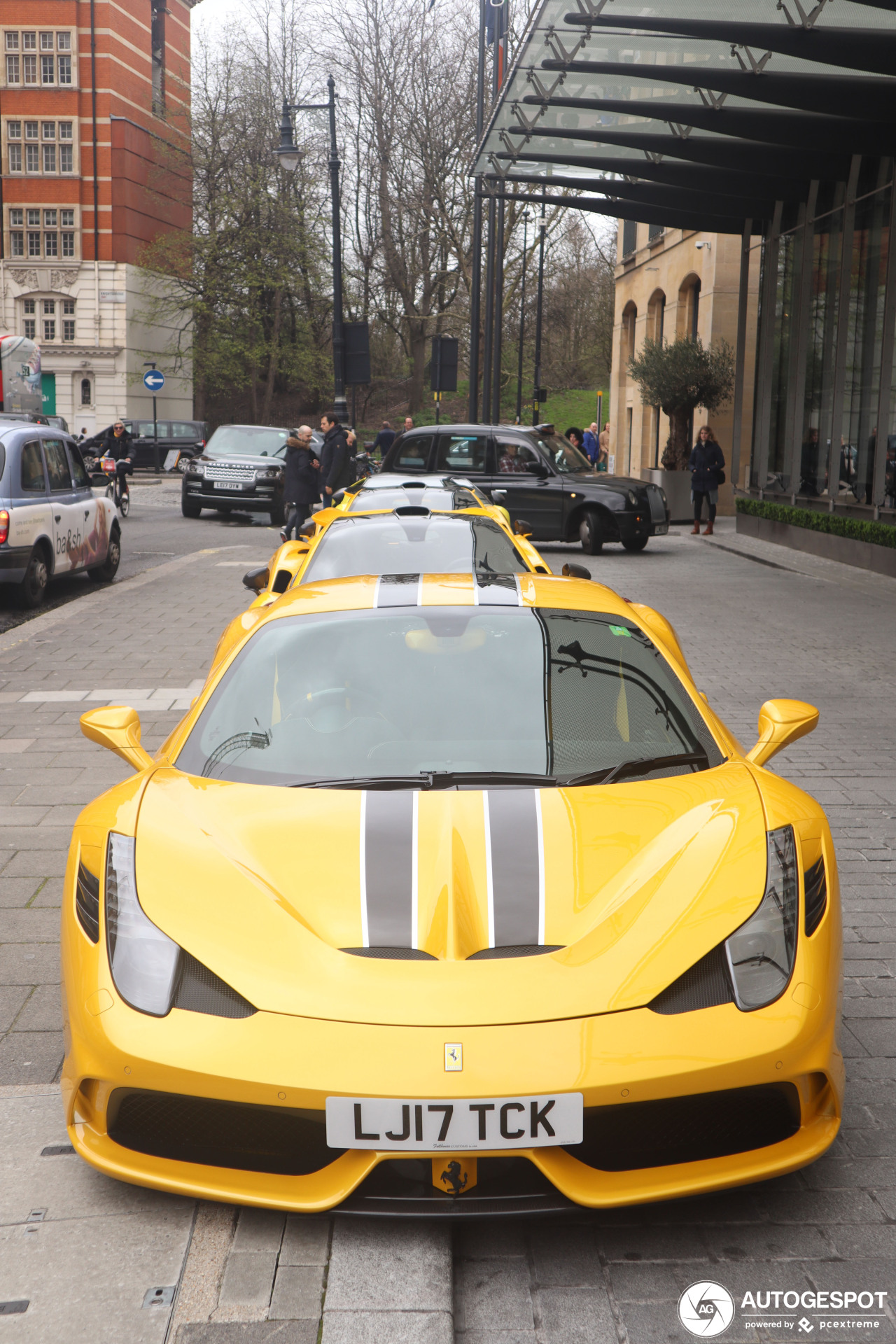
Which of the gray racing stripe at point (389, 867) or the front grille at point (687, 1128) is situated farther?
the gray racing stripe at point (389, 867)

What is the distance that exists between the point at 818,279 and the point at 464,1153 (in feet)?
69.9

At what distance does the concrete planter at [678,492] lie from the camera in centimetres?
2777

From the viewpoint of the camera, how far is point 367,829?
3090 millimetres

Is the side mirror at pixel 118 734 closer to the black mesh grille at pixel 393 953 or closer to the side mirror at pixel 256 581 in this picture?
the black mesh grille at pixel 393 953

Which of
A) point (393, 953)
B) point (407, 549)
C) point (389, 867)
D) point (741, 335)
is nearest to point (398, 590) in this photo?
point (389, 867)

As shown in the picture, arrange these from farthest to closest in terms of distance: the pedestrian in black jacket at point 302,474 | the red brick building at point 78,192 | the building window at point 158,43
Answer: the building window at point 158,43, the red brick building at point 78,192, the pedestrian in black jacket at point 302,474

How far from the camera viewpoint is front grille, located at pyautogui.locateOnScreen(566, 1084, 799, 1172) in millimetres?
2588

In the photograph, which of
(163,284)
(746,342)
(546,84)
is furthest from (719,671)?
(163,284)

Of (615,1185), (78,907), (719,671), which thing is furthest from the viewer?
(719,671)

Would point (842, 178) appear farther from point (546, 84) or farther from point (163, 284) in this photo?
point (163, 284)

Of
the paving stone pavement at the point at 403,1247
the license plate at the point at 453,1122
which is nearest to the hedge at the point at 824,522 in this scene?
the paving stone pavement at the point at 403,1247

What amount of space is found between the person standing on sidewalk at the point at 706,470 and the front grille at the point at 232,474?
8255 mm

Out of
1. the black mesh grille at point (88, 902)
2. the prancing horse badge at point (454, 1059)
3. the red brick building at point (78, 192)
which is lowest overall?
the prancing horse badge at point (454, 1059)

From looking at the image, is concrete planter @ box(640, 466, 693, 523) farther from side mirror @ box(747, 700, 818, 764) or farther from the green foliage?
side mirror @ box(747, 700, 818, 764)
